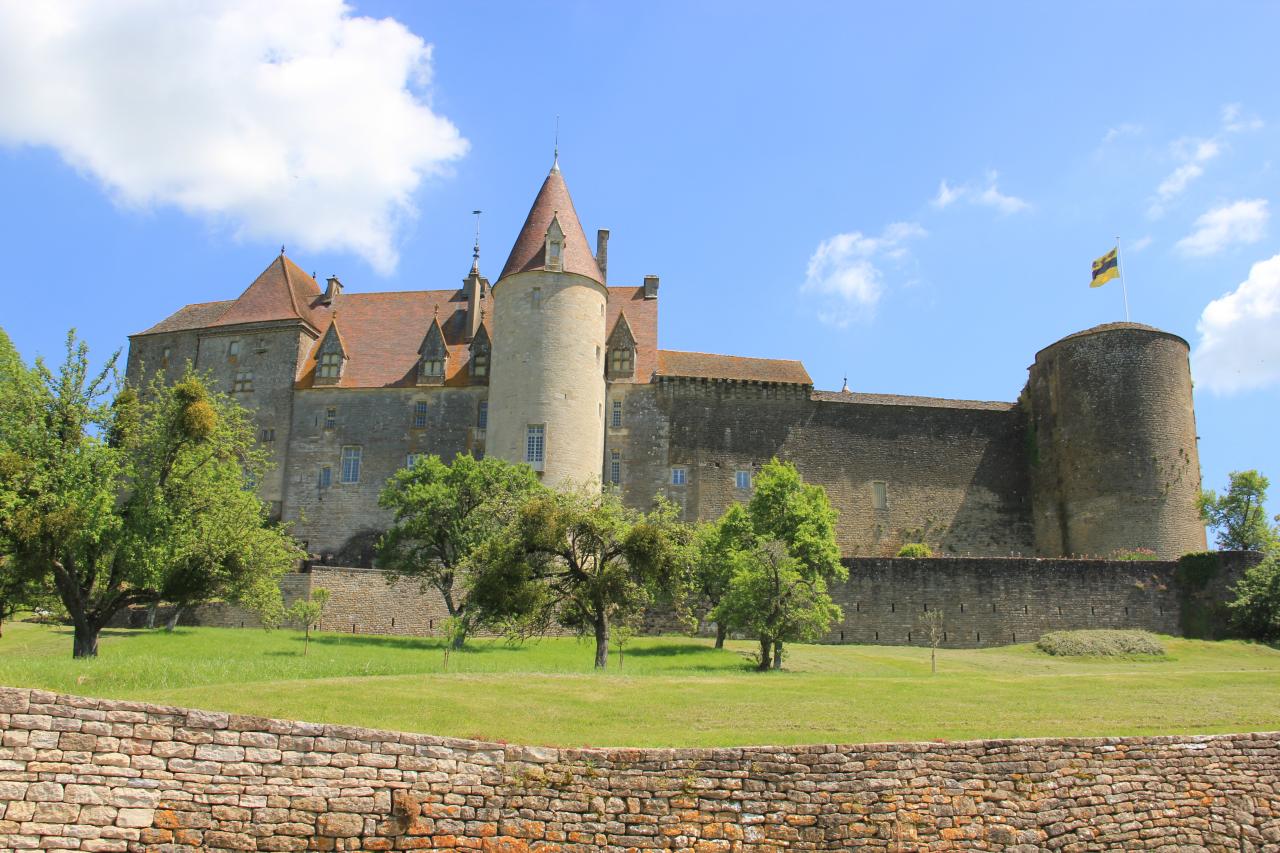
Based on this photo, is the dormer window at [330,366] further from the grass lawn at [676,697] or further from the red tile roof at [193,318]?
the grass lawn at [676,697]

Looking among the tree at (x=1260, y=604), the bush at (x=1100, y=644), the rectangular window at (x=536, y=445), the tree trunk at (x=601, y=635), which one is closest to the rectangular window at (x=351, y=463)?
the rectangular window at (x=536, y=445)

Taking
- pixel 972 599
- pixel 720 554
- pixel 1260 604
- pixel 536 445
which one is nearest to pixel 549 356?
pixel 536 445

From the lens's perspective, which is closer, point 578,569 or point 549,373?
point 578,569

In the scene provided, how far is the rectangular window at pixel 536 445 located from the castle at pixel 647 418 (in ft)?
0.48

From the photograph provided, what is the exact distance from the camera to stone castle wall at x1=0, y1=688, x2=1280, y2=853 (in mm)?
11633

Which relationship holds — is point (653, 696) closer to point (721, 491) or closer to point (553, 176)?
point (721, 491)

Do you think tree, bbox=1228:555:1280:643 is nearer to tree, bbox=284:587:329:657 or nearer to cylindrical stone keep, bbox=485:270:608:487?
cylindrical stone keep, bbox=485:270:608:487

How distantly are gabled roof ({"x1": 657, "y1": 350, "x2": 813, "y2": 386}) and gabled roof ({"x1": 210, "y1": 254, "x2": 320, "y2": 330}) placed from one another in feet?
61.2

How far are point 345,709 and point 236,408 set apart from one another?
20736 millimetres

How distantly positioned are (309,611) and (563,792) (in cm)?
2601

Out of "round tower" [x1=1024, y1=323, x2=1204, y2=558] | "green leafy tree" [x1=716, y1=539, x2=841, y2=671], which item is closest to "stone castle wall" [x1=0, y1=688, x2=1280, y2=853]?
"green leafy tree" [x1=716, y1=539, x2=841, y2=671]

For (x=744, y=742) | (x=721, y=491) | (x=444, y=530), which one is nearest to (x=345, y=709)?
(x=744, y=742)

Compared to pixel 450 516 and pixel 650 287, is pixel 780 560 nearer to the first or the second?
pixel 450 516

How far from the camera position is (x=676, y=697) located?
20031 millimetres
